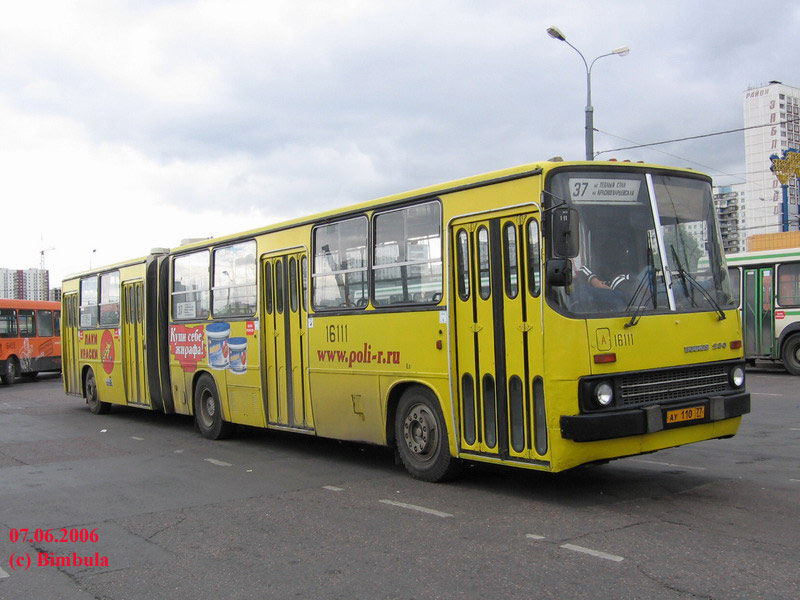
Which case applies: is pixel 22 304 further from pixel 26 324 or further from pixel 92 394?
pixel 92 394

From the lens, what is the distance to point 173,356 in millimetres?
14602

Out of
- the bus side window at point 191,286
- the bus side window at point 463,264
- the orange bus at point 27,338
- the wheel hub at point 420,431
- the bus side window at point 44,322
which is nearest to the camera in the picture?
the bus side window at point 463,264

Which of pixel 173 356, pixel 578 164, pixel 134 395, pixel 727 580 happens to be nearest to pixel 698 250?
pixel 578 164

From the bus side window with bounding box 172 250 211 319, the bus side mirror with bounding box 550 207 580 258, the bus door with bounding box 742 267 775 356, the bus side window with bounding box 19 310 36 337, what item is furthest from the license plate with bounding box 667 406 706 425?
the bus side window with bounding box 19 310 36 337

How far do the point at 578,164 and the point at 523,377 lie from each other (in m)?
2.01

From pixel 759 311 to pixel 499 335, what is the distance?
15873 millimetres

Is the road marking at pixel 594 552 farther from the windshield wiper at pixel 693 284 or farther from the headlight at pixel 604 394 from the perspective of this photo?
the windshield wiper at pixel 693 284

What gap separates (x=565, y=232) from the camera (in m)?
6.96

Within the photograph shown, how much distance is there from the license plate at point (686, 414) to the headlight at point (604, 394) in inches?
24.2

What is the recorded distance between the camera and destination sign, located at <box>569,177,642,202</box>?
7.48 meters

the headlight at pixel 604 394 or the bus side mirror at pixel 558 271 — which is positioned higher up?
the bus side mirror at pixel 558 271

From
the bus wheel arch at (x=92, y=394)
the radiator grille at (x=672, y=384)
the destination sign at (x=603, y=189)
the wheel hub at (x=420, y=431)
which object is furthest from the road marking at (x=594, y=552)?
the bus wheel arch at (x=92, y=394)

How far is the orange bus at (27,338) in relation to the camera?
97.0 feet

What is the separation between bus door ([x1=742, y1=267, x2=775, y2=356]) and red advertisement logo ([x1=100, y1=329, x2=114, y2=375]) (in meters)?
15.6
